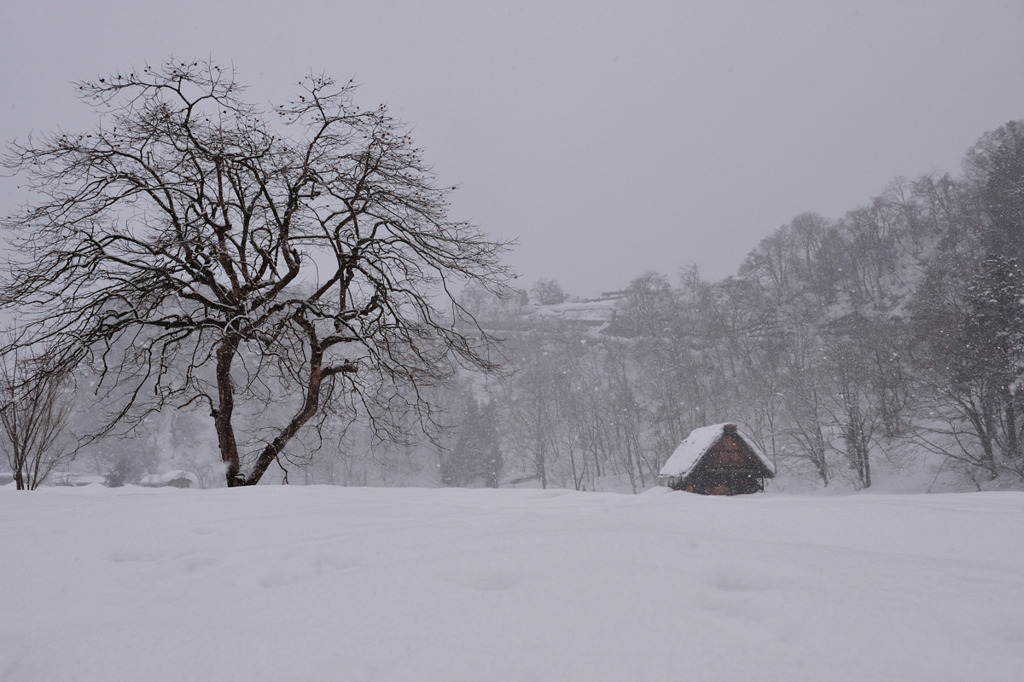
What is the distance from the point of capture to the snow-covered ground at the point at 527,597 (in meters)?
1.58

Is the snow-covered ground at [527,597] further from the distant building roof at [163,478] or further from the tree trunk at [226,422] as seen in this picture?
the distant building roof at [163,478]

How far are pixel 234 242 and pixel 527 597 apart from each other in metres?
7.85

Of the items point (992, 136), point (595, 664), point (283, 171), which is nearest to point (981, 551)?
point (595, 664)

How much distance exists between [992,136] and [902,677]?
6285 cm

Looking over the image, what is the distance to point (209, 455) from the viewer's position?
45000 millimetres

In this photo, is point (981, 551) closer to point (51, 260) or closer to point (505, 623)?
point (505, 623)

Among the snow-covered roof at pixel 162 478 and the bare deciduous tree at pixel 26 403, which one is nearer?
the bare deciduous tree at pixel 26 403

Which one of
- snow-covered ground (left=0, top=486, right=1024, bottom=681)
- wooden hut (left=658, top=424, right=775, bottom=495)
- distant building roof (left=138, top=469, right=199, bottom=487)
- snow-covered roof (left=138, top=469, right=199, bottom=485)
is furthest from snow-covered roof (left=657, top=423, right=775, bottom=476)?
snow-covered roof (left=138, top=469, right=199, bottom=485)

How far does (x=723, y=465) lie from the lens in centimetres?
2491

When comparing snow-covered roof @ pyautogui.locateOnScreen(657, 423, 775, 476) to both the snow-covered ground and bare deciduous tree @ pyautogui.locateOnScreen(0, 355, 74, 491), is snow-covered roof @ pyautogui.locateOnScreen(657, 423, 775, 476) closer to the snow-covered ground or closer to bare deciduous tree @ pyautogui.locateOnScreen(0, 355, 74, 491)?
the snow-covered ground

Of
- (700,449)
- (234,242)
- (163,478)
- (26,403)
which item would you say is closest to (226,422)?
(234,242)

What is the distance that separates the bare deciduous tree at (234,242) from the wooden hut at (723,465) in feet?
65.0

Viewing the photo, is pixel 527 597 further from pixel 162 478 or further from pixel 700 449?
pixel 162 478

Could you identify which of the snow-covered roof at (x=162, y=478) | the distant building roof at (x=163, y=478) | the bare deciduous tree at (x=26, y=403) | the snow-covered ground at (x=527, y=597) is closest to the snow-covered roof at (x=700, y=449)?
the snow-covered ground at (x=527, y=597)
